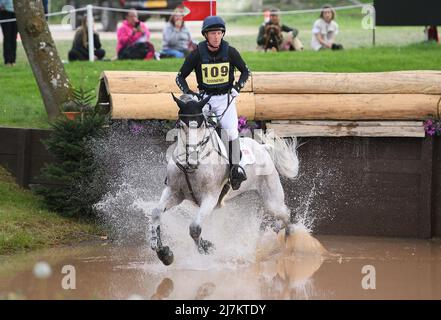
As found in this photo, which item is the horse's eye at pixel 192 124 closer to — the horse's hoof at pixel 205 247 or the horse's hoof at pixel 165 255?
the horse's hoof at pixel 165 255

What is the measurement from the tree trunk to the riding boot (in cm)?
419

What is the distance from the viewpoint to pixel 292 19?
103ft

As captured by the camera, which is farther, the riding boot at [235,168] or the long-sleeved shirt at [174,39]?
the long-sleeved shirt at [174,39]

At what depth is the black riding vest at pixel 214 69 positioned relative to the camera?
11.0 meters

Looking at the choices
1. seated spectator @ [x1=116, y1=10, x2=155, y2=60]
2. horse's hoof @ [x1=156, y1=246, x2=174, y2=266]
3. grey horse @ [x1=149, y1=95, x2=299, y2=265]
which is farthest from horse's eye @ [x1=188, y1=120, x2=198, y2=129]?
seated spectator @ [x1=116, y1=10, x2=155, y2=60]

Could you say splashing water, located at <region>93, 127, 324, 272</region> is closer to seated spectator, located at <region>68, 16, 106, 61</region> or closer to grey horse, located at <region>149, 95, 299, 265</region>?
grey horse, located at <region>149, 95, 299, 265</region>

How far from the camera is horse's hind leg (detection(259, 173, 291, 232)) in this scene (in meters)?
11.8

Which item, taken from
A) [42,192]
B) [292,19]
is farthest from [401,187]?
[292,19]

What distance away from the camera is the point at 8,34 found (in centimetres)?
1991

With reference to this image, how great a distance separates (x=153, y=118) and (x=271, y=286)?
148 inches

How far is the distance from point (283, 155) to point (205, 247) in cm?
182

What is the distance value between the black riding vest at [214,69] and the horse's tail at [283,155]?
53.0 inches

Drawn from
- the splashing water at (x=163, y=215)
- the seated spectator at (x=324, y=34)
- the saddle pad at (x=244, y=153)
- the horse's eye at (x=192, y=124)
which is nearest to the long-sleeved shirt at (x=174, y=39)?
the seated spectator at (x=324, y=34)

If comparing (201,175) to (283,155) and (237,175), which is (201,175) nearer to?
(237,175)
